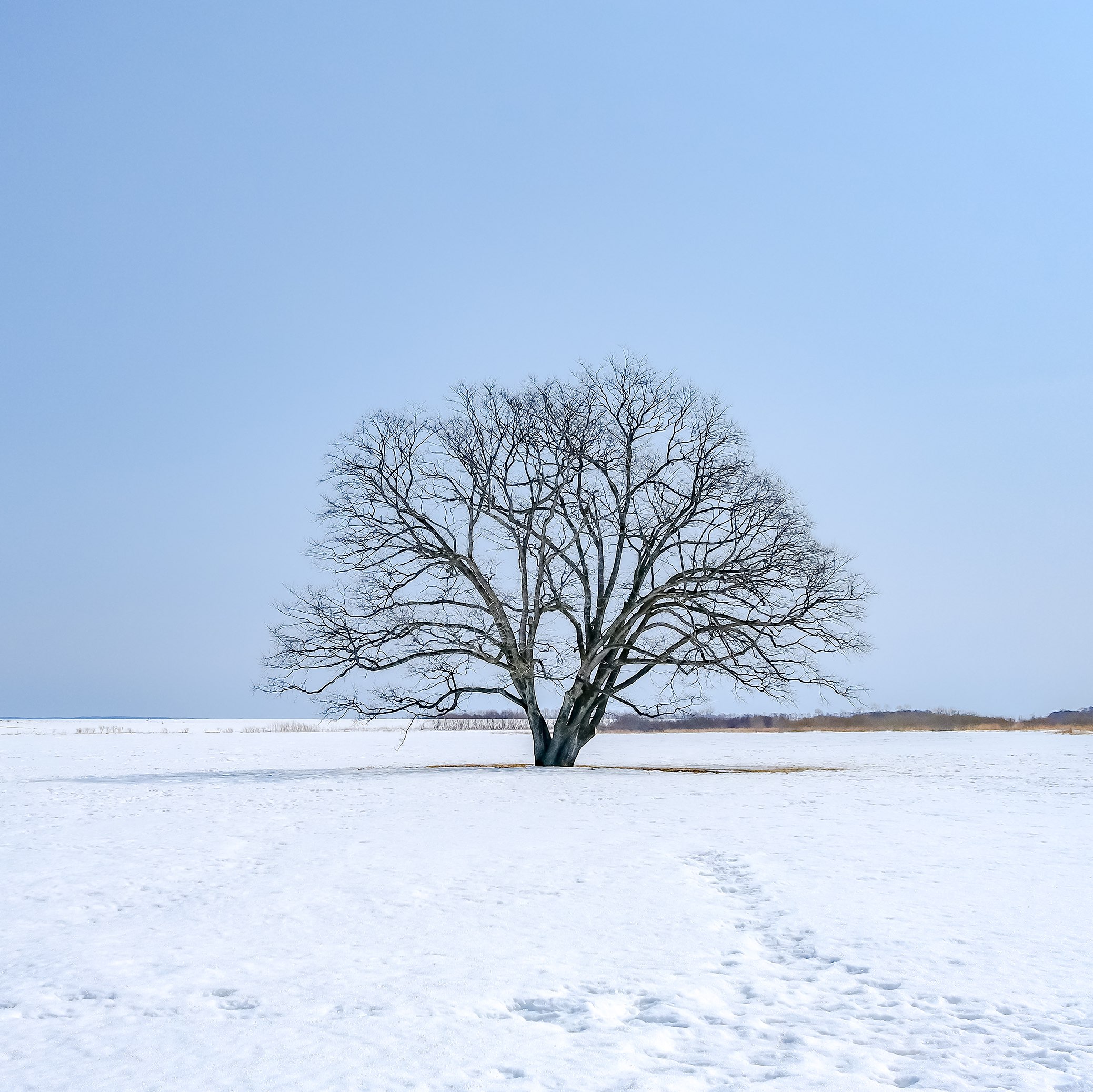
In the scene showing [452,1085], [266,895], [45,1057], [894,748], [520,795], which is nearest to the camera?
[452,1085]

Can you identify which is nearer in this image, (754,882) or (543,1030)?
(543,1030)

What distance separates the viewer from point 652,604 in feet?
77.4

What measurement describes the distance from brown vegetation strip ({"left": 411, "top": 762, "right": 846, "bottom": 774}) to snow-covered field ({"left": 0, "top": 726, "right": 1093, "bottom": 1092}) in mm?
7696

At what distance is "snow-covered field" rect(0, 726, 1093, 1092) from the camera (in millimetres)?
4406

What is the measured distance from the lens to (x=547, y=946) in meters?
6.43

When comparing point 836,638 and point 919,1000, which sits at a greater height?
point 836,638

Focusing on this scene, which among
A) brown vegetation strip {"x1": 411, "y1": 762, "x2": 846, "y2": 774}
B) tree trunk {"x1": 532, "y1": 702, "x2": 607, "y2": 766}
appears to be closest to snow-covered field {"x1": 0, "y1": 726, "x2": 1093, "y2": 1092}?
brown vegetation strip {"x1": 411, "y1": 762, "x2": 846, "y2": 774}

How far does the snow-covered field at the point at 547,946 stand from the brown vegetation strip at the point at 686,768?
7.70 meters

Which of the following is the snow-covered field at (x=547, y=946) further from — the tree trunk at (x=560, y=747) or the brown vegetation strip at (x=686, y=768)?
the tree trunk at (x=560, y=747)

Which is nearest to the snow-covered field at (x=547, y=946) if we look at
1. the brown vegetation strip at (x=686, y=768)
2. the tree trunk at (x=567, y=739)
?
the brown vegetation strip at (x=686, y=768)

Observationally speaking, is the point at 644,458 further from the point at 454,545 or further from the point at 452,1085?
the point at 452,1085

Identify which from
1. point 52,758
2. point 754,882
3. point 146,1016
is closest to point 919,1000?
point 754,882

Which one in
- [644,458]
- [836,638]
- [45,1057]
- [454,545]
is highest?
[644,458]

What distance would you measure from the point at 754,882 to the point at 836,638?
16.5m
